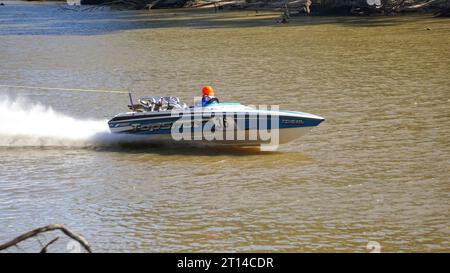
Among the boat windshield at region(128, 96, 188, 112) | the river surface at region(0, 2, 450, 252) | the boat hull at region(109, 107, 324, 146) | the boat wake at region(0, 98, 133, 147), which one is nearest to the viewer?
the river surface at region(0, 2, 450, 252)

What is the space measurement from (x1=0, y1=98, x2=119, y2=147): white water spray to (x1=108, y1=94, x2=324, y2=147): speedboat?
→ 922 millimetres

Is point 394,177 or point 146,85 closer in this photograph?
point 394,177

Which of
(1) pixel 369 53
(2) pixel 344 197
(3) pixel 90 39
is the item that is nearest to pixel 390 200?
(2) pixel 344 197

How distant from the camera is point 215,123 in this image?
16.8 metres

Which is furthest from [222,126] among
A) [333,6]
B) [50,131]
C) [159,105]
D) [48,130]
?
[333,6]

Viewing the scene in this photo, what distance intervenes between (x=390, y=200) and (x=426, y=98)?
9.91 metres

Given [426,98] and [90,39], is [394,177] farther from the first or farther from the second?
[90,39]

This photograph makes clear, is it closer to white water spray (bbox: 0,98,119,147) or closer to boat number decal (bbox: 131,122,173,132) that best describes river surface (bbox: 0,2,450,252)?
white water spray (bbox: 0,98,119,147)

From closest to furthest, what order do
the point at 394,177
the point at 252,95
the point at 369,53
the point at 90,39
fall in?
the point at 394,177 → the point at 252,95 → the point at 369,53 → the point at 90,39

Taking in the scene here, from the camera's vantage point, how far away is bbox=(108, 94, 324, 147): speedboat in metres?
16.6

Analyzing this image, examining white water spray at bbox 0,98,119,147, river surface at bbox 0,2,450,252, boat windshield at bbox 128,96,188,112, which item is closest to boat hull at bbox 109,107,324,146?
boat windshield at bbox 128,96,188,112

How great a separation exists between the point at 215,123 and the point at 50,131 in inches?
172

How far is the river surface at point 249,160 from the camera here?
11.9 meters

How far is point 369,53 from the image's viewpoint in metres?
33.4
